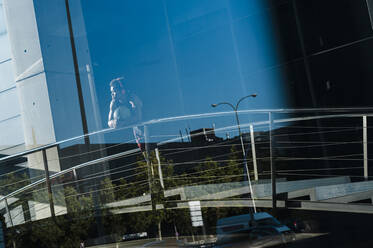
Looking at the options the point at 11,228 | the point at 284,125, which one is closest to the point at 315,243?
the point at 284,125

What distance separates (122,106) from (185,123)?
0.50 m

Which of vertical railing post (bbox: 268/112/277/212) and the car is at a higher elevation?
vertical railing post (bbox: 268/112/277/212)

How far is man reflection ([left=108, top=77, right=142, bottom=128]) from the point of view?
9.86ft

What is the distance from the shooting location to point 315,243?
2801 millimetres

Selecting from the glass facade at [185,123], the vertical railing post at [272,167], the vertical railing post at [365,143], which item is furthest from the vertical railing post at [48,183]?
the vertical railing post at [365,143]

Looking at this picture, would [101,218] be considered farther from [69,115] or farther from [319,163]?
[319,163]

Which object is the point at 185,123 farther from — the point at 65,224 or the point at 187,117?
the point at 65,224

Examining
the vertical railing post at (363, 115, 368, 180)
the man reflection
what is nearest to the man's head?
the man reflection

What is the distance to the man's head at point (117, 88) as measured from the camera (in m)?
3.04

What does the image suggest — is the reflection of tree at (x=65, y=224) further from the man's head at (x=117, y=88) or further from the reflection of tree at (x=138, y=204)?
the man's head at (x=117, y=88)

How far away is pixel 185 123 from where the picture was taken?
2.92 m

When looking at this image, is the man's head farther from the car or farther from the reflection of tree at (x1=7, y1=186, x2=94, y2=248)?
the car

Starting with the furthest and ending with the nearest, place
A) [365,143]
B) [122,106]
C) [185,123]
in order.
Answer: [122,106] → [185,123] → [365,143]

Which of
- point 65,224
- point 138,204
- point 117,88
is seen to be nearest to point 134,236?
point 138,204
